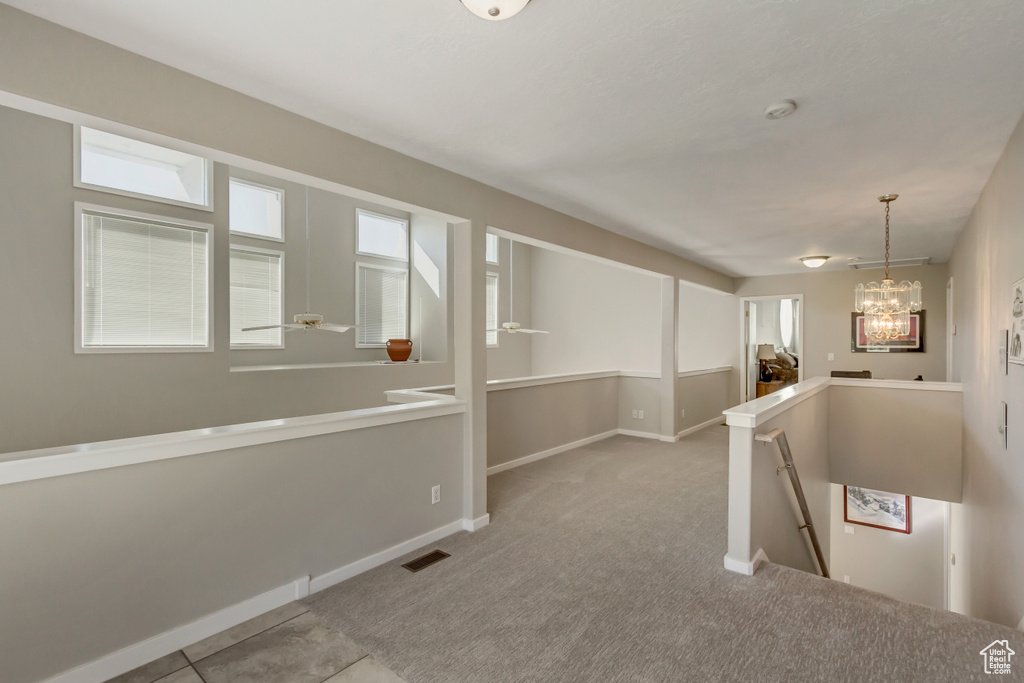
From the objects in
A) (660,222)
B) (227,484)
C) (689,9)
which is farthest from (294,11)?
(660,222)

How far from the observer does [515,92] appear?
2.30 metres

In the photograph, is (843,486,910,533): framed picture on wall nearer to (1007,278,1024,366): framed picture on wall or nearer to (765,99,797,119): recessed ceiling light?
(1007,278,1024,366): framed picture on wall

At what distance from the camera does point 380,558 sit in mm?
2932

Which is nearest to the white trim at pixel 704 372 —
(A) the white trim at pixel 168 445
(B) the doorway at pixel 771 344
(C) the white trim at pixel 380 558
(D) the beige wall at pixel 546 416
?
(B) the doorway at pixel 771 344

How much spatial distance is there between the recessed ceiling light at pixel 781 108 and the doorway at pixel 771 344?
6326 mm

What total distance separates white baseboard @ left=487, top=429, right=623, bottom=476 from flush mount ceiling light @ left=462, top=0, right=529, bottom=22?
3.92m

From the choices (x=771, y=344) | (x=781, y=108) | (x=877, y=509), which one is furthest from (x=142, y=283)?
(x=771, y=344)

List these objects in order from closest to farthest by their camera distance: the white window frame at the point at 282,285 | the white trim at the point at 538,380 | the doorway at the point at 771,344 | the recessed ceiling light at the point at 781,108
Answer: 1. the recessed ceiling light at the point at 781,108
2. the white trim at the point at 538,380
3. the white window frame at the point at 282,285
4. the doorway at the point at 771,344

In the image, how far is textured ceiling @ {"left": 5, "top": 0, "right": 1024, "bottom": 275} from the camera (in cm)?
173

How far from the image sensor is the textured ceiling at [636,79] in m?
1.73

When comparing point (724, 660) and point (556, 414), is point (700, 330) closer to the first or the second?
point (556, 414)

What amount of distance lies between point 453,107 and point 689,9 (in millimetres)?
1173

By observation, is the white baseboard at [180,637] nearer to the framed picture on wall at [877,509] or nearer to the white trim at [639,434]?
the white trim at [639,434]

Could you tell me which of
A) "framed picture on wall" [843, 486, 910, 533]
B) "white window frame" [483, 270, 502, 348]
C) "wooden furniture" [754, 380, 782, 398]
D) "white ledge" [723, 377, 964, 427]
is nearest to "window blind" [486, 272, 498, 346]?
"white window frame" [483, 270, 502, 348]
